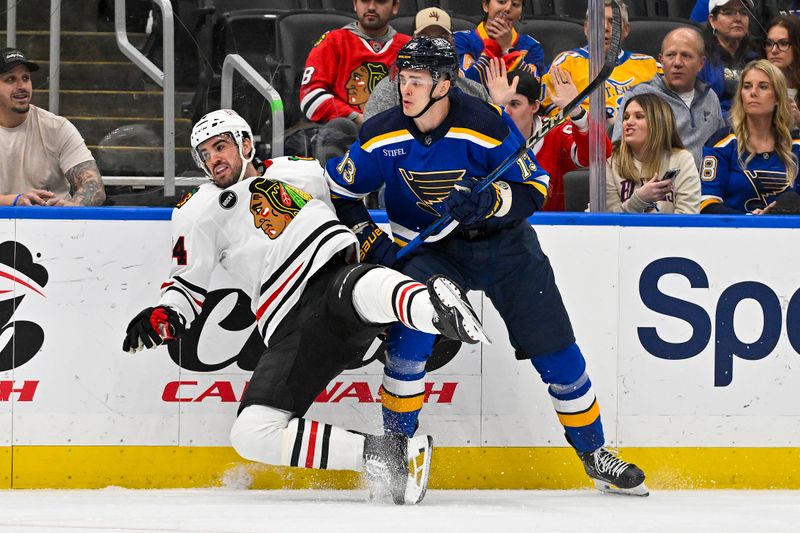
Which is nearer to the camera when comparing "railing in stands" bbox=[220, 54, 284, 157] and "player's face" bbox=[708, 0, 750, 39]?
"railing in stands" bbox=[220, 54, 284, 157]

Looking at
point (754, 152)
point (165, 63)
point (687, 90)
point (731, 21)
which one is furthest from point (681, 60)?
point (165, 63)

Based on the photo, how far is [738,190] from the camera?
4320mm

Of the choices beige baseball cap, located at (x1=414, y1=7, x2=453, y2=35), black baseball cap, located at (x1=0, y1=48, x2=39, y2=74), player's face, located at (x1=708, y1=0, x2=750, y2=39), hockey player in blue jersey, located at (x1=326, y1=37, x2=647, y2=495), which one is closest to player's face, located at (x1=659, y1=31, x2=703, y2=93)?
player's face, located at (x1=708, y1=0, x2=750, y2=39)

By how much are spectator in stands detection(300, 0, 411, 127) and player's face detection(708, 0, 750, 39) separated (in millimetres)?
1273

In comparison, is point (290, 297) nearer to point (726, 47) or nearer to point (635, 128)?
point (635, 128)

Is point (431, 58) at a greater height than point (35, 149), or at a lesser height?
→ greater

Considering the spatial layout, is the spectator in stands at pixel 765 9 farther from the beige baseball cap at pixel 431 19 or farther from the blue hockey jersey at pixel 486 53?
the beige baseball cap at pixel 431 19

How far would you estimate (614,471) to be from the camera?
370 centimetres

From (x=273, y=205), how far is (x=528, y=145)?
75cm

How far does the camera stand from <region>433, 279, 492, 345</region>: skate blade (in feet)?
10.3

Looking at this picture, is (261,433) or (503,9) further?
(503,9)

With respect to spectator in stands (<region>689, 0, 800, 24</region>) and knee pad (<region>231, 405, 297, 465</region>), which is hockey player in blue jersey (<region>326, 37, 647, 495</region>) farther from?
spectator in stands (<region>689, 0, 800, 24</region>)

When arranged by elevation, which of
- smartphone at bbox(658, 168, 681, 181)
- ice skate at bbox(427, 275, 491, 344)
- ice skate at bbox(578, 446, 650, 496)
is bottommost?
ice skate at bbox(578, 446, 650, 496)

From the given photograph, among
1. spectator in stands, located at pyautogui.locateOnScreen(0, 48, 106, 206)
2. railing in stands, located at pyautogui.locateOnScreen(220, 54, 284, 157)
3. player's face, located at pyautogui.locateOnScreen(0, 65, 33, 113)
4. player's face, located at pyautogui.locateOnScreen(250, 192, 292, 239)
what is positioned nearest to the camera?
player's face, located at pyautogui.locateOnScreen(250, 192, 292, 239)
